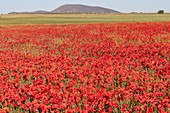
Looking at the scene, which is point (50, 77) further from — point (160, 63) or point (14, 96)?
point (160, 63)

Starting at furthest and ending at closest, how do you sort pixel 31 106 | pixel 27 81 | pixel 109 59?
1. pixel 109 59
2. pixel 27 81
3. pixel 31 106

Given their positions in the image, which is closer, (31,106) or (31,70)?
(31,106)

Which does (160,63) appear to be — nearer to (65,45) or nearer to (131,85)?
(131,85)

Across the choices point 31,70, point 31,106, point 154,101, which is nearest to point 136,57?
point 31,70

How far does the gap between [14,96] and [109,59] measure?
16.8ft

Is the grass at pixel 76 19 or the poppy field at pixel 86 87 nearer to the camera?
the poppy field at pixel 86 87

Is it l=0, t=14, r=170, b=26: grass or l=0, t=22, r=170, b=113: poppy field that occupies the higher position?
l=0, t=22, r=170, b=113: poppy field

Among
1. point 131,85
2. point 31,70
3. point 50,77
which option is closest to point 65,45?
point 31,70

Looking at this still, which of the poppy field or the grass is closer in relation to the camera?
the poppy field

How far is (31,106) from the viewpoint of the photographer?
591cm

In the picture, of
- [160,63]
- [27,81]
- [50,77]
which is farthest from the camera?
[160,63]

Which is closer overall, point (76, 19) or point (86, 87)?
point (86, 87)

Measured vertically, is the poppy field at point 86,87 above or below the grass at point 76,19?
above

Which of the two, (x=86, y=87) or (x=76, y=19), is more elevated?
(x=86, y=87)
